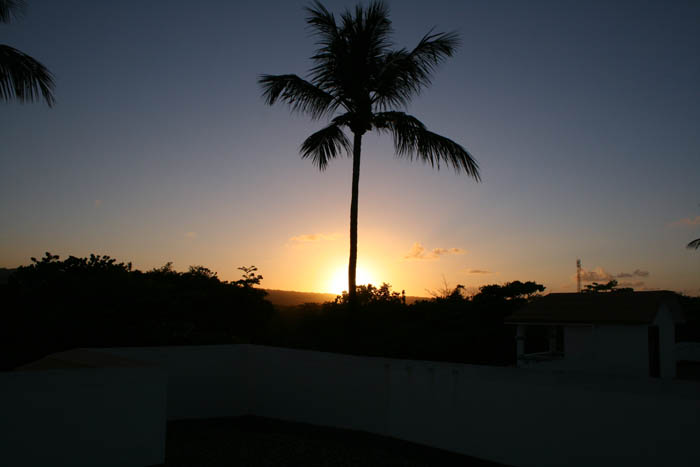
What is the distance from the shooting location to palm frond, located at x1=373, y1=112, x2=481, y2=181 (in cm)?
1134

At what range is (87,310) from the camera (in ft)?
42.4

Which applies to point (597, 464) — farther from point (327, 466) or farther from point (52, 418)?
point (52, 418)

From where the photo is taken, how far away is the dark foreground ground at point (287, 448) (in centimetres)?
746

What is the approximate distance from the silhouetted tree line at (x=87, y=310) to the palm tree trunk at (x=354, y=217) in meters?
4.90

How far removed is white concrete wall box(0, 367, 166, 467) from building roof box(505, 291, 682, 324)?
1238 centimetres

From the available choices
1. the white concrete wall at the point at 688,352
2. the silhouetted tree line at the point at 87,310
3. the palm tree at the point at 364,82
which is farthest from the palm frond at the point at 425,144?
the white concrete wall at the point at 688,352

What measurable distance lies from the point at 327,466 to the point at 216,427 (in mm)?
3151

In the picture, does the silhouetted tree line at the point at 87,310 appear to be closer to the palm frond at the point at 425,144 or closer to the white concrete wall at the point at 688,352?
the palm frond at the point at 425,144

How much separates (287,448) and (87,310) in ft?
24.2

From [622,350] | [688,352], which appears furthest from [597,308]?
[688,352]

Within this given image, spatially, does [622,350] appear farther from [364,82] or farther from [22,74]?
[22,74]

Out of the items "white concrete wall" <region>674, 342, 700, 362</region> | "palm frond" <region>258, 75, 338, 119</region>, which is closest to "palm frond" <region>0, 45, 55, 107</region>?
"palm frond" <region>258, 75, 338, 119</region>

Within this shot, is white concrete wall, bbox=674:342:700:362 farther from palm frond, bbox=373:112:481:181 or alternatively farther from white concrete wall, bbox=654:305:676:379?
palm frond, bbox=373:112:481:181

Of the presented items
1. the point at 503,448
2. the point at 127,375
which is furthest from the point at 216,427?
the point at 503,448
